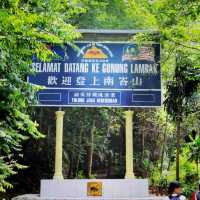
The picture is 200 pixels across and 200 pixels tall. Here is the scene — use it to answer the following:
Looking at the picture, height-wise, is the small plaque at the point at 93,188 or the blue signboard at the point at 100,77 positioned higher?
the blue signboard at the point at 100,77

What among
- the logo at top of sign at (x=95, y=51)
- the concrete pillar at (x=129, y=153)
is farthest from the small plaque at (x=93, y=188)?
the logo at top of sign at (x=95, y=51)

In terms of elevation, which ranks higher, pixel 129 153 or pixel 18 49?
pixel 18 49

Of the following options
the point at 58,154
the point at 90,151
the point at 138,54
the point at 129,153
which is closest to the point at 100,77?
the point at 138,54

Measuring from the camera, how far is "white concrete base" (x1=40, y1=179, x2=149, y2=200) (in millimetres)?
13922

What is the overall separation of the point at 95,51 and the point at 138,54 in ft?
4.10

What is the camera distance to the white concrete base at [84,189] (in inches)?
548

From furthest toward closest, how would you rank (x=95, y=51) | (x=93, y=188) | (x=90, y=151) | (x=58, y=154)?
(x=90, y=151) < (x=58, y=154) < (x=93, y=188) < (x=95, y=51)

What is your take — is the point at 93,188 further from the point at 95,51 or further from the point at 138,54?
the point at 138,54

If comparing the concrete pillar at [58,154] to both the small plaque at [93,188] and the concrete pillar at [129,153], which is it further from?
the concrete pillar at [129,153]

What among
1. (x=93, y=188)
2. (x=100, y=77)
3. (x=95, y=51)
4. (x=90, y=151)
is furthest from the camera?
(x=90, y=151)

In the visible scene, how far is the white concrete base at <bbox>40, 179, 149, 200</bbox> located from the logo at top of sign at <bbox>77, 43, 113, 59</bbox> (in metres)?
3.81

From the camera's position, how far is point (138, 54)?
43.9 feet

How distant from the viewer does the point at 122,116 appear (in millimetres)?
20234

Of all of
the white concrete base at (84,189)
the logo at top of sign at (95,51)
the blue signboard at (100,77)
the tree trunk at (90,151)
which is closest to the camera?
the blue signboard at (100,77)
